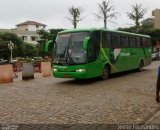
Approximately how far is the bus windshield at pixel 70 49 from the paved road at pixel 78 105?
2393 millimetres

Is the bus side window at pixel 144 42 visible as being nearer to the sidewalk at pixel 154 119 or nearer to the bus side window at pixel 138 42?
the bus side window at pixel 138 42

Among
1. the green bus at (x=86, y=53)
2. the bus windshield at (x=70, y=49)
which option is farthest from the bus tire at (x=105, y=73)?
the bus windshield at (x=70, y=49)

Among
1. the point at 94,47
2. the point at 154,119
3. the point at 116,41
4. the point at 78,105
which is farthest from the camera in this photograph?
the point at 116,41

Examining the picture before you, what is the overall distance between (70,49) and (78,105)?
6783 mm

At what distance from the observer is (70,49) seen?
17734mm

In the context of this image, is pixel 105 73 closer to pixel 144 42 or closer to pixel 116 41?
pixel 116 41

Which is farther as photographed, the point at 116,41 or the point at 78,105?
the point at 116,41

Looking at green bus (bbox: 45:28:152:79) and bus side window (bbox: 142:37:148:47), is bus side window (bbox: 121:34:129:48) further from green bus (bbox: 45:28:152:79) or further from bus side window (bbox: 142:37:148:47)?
bus side window (bbox: 142:37:148:47)

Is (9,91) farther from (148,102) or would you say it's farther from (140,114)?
(140,114)

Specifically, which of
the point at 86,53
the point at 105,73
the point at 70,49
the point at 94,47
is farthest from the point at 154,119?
the point at 105,73

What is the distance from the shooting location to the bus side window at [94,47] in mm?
17984

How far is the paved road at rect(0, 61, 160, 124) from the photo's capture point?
927 cm

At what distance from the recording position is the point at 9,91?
1512cm

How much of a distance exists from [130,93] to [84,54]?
4.26 metres
